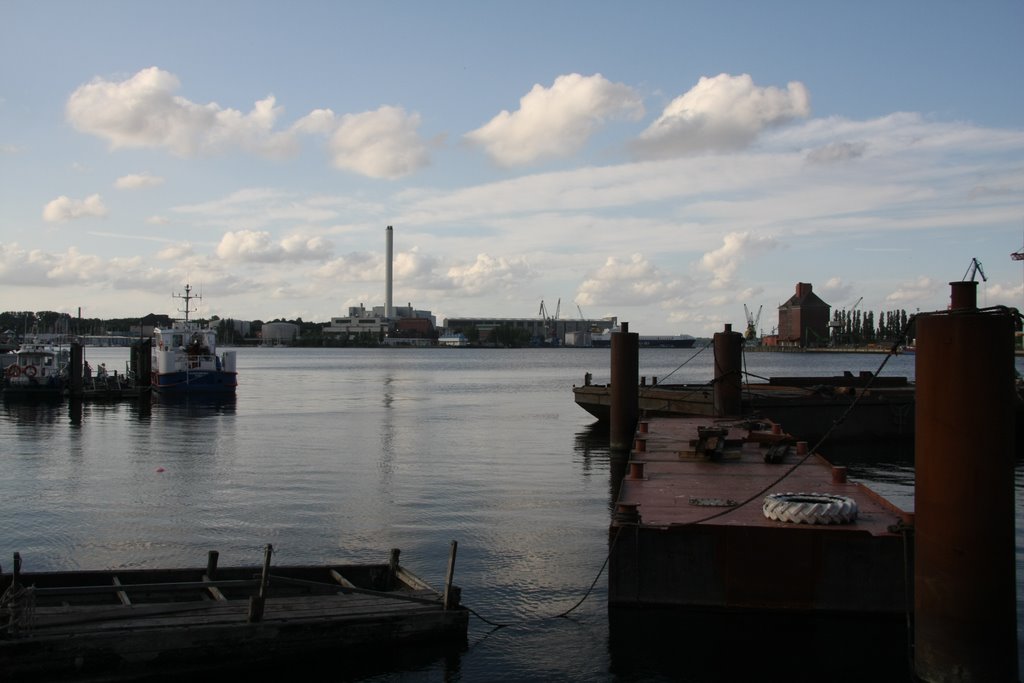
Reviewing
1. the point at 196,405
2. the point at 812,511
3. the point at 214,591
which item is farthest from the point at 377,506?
the point at 196,405

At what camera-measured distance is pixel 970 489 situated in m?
8.90

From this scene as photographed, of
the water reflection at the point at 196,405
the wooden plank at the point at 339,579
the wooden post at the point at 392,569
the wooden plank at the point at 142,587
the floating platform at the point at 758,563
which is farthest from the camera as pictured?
the water reflection at the point at 196,405

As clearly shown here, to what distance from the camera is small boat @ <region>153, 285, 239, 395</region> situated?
2510 inches

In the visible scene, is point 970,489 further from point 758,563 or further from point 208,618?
point 208,618

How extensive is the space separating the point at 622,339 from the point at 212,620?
67.9 ft

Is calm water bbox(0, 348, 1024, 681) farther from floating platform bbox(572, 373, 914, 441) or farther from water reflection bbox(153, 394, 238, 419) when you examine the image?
water reflection bbox(153, 394, 238, 419)

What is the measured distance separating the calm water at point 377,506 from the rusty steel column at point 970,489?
2.66 m

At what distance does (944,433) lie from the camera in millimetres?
8992

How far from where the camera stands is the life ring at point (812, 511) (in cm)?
1232

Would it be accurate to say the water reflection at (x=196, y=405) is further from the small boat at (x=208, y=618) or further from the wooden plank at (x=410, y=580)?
the wooden plank at (x=410, y=580)

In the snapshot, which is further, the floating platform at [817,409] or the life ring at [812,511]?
the floating platform at [817,409]

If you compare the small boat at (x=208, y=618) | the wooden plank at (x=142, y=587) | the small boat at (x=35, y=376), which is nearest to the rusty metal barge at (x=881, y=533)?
the small boat at (x=208, y=618)

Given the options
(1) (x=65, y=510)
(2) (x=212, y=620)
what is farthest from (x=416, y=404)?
(2) (x=212, y=620)

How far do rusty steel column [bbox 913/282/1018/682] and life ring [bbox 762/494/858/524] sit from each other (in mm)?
3128
